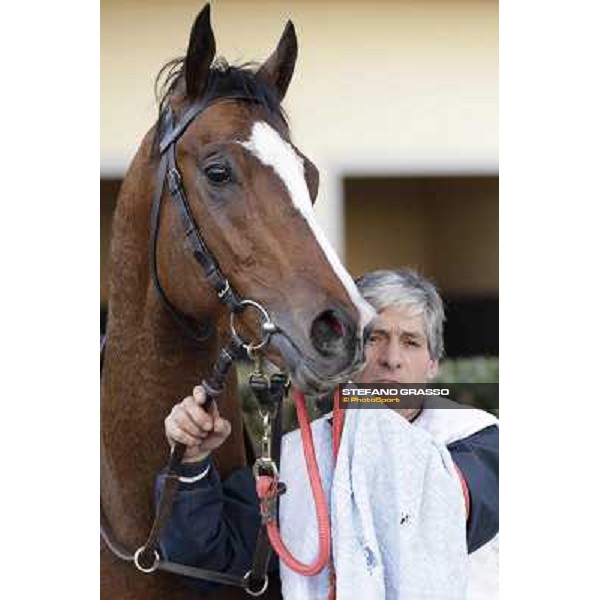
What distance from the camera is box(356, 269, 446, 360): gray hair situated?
1919 millimetres

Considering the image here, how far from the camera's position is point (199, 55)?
5.45 ft

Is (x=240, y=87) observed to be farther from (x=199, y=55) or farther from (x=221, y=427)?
(x=221, y=427)

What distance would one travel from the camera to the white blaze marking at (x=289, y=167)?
1.54 metres

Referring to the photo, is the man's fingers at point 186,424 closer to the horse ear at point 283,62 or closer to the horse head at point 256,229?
the horse head at point 256,229

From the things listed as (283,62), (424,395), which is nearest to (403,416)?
(424,395)

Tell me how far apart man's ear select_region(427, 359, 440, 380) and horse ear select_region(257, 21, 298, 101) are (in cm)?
61

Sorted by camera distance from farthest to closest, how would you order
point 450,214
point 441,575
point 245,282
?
1. point 450,214
2. point 441,575
3. point 245,282

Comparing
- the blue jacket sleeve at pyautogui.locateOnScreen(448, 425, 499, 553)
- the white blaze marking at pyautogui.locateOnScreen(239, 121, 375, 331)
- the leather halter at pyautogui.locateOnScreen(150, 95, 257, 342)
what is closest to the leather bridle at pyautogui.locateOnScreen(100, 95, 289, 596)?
the leather halter at pyautogui.locateOnScreen(150, 95, 257, 342)

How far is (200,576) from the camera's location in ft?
5.65

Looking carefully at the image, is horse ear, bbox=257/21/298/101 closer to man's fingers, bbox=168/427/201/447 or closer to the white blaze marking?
the white blaze marking
